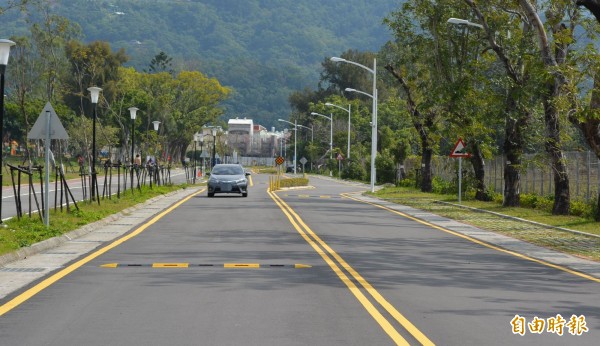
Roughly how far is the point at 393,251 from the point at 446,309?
911 cm

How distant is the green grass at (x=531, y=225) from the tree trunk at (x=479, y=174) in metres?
0.75

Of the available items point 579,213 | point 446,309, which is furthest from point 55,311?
point 579,213

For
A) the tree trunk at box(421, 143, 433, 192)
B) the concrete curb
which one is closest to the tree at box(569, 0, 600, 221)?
the concrete curb

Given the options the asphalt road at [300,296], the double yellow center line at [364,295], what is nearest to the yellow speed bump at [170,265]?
the asphalt road at [300,296]

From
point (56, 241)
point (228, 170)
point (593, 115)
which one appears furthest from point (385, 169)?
point (56, 241)

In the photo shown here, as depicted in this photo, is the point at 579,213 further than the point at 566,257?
Yes

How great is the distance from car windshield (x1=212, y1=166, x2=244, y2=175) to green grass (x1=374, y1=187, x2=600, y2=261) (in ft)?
28.6

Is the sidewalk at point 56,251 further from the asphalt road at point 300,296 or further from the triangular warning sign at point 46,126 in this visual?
the triangular warning sign at point 46,126

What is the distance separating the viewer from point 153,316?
12.0 m

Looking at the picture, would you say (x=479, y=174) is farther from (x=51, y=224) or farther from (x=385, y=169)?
(x=385, y=169)

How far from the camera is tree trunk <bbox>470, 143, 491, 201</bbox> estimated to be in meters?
49.4

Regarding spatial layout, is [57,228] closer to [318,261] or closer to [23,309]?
[318,261]

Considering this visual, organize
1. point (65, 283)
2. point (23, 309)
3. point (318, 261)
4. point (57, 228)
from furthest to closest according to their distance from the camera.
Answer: point (57, 228), point (318, 261), point (65, 283), point (23, 309)

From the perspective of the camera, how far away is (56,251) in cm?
2084
